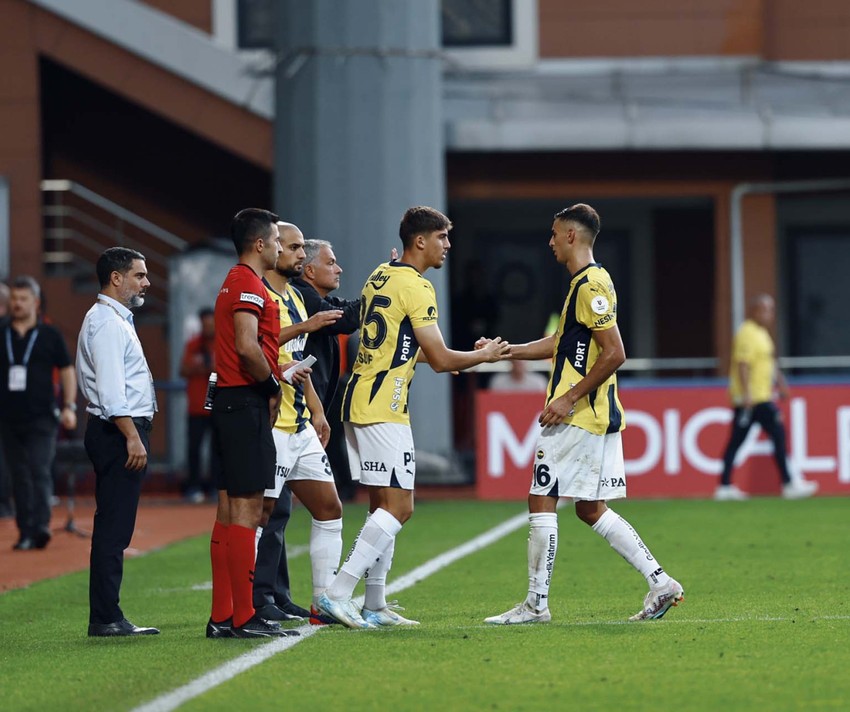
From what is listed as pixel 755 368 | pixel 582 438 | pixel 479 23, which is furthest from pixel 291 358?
pixel 479 23

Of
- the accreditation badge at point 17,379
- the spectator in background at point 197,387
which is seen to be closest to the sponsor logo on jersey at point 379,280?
the accreditation badge at point 17,379

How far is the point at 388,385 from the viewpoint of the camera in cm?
865

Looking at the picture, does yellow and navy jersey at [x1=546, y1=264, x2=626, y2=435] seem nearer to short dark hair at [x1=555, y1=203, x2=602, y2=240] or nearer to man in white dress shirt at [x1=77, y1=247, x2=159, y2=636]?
short dark hair at [x1=555, y1=203, x2=602, y2=240]

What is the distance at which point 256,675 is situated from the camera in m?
7.32

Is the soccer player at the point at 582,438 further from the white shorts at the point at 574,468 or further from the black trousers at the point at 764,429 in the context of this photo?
the black trousers at the point at 764,429

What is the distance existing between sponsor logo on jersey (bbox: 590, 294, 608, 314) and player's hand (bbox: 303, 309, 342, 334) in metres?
1.31

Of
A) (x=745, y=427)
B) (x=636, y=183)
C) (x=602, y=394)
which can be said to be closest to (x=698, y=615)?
(x=602, y=394)

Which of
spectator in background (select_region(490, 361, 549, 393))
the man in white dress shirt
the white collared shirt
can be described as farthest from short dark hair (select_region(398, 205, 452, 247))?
spectator in background (select_region(490, 361, 549, 393))

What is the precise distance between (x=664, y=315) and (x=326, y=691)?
18.9 metres

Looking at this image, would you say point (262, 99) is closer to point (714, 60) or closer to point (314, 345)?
point (714, 60)

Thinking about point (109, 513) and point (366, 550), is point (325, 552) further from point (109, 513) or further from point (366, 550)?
point (109, 513)

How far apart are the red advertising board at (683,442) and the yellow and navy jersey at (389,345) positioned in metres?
10.1

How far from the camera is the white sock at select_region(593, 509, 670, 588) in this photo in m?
8.71

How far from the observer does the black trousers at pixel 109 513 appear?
348 inches
